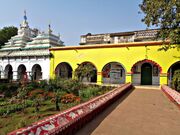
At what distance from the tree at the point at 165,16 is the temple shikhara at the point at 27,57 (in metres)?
13.7

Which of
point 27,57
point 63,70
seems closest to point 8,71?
point 27,57

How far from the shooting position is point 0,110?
6.57 m

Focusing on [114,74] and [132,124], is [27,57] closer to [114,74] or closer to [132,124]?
[114,74]

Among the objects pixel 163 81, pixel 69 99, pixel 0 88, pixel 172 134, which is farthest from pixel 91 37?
pixel 172 134

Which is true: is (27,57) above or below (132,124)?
above

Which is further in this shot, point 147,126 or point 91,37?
point 91,37

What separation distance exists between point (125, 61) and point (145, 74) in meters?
3.29

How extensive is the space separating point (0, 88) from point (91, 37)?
1620 centimetres

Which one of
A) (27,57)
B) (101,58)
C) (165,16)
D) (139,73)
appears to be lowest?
(139,73)

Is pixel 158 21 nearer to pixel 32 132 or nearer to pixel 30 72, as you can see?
pixel 32 132

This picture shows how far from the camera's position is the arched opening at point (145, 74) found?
19094mm

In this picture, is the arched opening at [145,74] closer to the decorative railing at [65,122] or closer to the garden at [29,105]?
the garden at [29,105]

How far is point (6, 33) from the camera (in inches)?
1463

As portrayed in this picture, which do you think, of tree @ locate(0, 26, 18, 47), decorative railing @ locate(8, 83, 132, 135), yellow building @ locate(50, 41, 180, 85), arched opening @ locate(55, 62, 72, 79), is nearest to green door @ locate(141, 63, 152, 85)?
yellow building @ locate(50, 41, 180, 85)
